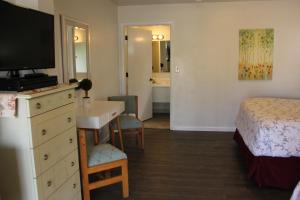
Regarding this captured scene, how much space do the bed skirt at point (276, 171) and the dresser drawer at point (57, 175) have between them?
189cm

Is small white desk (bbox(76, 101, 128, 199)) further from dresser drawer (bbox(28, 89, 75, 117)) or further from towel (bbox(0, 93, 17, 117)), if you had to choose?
towel (bbox(0, 93, 17, 117))

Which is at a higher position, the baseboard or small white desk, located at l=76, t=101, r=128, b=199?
small white desk, located at l=76, t=101, r=128, b=199

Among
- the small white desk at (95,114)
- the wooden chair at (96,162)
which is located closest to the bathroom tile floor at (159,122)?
the small white desk at (95,114)

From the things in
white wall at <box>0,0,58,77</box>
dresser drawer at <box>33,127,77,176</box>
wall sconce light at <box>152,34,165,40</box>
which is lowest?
dresser drawer at <box>33,127,77,176</box>

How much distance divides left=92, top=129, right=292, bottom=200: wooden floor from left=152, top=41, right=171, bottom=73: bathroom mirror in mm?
2301

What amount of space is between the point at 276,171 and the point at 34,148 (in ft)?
7.84

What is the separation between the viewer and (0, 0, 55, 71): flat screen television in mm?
1712

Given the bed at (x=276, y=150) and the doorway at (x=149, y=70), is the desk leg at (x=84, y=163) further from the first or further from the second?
the doorway at (x=149, y=70)

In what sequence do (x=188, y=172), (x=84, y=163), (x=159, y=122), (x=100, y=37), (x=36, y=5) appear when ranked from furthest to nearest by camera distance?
(x=159, y=122) → (x=100, y=37) → (x=188, y=172) → (x=84, y=163) → (x=36, y=5)

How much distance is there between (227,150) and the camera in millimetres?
4074

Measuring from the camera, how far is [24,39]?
1.90 meters

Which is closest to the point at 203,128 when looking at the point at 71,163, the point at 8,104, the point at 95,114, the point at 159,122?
the point at 159,122

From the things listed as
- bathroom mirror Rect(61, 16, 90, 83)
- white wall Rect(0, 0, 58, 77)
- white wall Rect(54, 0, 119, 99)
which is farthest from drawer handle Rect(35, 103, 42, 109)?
bathroom mirror Rect(61, 16, 90, 83)

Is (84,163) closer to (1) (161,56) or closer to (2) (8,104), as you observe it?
(2) (8,104)
